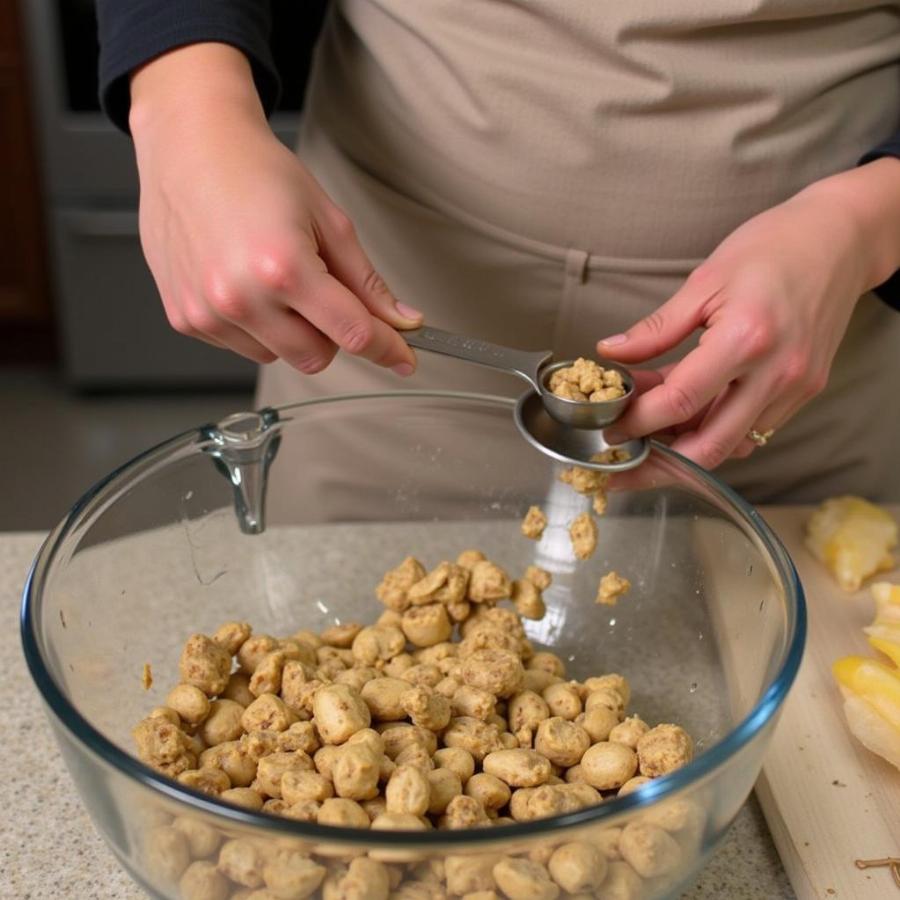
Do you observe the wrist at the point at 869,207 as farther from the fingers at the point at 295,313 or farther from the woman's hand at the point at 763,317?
the fingers at the point at 295,313

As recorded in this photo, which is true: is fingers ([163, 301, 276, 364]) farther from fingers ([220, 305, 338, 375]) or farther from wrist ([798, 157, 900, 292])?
wrist ([798, 157, 900, 292])

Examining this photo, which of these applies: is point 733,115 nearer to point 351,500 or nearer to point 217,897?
point 351,500

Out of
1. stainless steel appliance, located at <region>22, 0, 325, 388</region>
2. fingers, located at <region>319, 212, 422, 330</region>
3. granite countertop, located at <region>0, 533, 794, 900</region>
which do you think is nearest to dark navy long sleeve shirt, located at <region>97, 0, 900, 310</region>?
fingers, located at <region>319, 212, 422, 330</region>

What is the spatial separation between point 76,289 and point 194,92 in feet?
5.31

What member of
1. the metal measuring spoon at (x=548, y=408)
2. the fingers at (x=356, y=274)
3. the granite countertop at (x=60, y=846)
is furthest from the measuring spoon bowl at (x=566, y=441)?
the granite countertop at (x=60, y=846)

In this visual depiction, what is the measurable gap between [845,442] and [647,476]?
340 mm

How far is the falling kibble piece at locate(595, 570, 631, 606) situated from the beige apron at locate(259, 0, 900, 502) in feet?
0.78

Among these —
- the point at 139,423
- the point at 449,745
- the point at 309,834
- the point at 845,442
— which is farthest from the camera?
the point at 139,423

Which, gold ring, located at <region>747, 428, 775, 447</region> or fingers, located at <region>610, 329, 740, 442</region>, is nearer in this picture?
fingers, located at <region>610, 329, 740, 442</region>

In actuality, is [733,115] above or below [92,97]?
above

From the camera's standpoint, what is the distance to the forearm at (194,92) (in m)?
0.73

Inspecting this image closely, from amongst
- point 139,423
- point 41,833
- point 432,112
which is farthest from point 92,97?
point 41,833

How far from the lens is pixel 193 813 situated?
49cm

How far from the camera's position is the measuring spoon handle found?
72 centimetres
